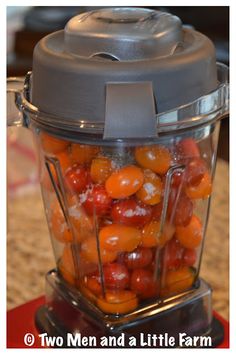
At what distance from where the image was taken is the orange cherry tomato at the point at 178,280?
633 mm

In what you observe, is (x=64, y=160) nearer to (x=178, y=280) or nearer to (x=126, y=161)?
(x=126, y=161)

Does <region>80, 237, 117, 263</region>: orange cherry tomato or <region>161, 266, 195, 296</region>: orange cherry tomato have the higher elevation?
<region>80, 237, 117, 263</region>: orange cherry tomato

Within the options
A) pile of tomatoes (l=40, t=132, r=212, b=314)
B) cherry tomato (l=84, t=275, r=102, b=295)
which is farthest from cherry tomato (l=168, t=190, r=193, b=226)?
cherry tomato (l=84, t=275, r=102, b=295)

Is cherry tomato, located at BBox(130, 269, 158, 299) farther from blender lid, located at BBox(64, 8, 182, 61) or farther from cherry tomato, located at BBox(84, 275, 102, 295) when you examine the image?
blender lid, located at BBox(64, 8, 182, 61)

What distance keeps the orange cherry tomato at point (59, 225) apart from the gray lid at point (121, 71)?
12 cm

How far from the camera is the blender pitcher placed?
521 mm

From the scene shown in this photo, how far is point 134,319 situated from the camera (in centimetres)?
61

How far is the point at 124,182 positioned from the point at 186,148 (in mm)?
79

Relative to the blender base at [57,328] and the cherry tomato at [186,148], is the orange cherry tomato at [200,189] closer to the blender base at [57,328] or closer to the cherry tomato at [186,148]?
the cherry tomato at [186,148]

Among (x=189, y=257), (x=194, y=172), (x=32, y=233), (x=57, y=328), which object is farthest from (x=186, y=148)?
(x=32, y=233)

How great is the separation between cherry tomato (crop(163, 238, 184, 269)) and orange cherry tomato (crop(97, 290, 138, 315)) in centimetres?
5
